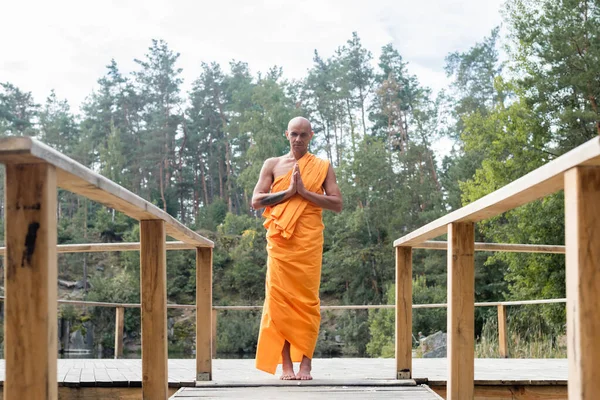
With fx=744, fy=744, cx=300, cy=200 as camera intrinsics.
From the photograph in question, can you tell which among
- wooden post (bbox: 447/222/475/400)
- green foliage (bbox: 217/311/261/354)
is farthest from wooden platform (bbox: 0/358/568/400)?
green foliage (bbox: 217/311/261/354)

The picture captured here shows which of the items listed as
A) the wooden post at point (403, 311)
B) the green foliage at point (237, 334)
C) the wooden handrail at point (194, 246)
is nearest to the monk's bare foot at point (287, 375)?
the wooden post at point (403, 311)

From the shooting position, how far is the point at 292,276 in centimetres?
446

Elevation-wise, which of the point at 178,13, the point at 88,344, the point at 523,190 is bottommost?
the point at 88,344

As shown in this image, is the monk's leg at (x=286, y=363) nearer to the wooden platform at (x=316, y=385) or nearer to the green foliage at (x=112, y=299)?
the wooden platform at (x=316, y=385)

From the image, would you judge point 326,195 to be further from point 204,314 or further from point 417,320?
point 417,320

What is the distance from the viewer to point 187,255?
36.8 meters

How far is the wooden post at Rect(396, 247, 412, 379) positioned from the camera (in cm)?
432

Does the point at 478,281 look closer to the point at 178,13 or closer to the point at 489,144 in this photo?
the point at 489,144

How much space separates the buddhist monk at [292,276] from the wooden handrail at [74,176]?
5.72 feet

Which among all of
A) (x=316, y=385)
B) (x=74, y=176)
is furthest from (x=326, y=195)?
(x=74, y=176)

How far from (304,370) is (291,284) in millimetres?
510

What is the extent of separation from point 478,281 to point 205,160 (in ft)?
66.7

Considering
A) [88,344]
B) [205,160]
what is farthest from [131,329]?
[205,160]

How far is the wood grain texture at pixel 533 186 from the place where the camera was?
1.52m
